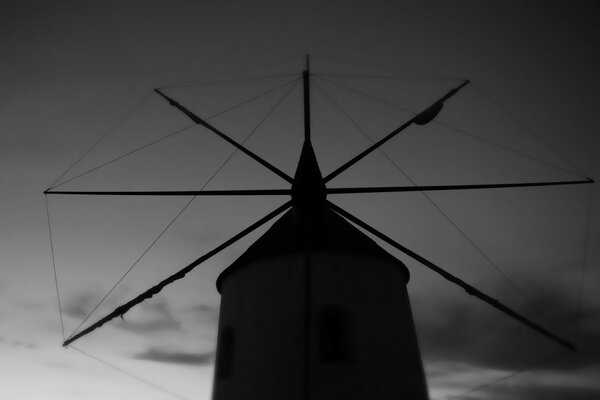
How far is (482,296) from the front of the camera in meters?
8.66

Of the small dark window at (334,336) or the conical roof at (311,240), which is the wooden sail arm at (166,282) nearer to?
the conical roof at (311,240)

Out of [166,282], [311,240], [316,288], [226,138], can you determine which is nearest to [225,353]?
[166,282]

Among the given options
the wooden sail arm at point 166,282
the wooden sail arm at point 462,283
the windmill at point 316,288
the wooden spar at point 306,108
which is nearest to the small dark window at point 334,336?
the windmill at point 316,288

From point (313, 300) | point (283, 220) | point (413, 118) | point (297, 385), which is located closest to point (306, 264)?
point (313, 300)

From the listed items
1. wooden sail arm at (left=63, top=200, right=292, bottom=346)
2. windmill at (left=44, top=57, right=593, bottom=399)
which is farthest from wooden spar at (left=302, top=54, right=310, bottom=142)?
wooden sail arm at (left=63, top=200, right=292, bottom=346)

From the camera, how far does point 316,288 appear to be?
7.75 metres

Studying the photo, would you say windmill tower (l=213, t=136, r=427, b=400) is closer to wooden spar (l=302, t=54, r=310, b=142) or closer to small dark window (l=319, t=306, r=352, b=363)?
small dark window (l=319, t=306, r=352, b=363)

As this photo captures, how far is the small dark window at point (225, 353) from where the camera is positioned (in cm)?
813

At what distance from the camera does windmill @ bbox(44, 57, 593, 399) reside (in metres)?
7.19

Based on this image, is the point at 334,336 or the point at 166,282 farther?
the point at 166,282

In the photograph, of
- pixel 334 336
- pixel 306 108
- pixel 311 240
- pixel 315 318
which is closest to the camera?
pixel 334 336

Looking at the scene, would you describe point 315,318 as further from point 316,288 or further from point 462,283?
point 462,283

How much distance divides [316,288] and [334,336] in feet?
3.02

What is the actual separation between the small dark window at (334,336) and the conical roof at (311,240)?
1.25m
